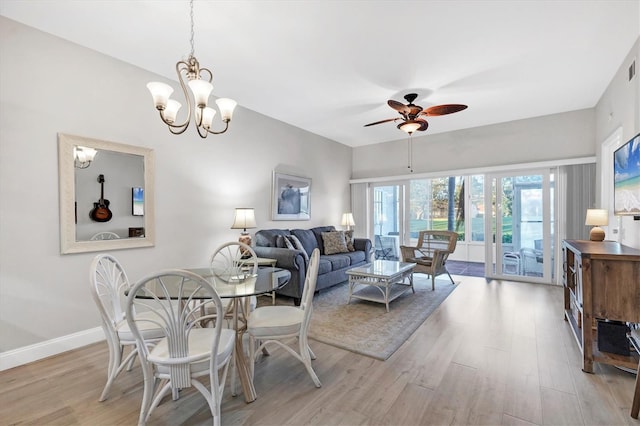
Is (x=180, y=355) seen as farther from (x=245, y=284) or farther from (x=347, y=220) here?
(x=347, y=220)

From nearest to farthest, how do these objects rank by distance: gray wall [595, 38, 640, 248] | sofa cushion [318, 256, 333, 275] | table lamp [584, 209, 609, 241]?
gray wall [595, 38, 640, 248], table lamp [584, 209, 609, 241], sofa cushion [318, 256, 333, 275]

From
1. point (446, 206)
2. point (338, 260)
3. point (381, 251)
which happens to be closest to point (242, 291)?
point (338, 260)

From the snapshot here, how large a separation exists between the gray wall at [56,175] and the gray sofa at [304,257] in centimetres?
61

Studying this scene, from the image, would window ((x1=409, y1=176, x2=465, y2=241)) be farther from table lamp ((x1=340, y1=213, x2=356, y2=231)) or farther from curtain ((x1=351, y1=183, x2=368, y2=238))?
table lamp ((x1=340, y1=213, x2=356, y2=231))

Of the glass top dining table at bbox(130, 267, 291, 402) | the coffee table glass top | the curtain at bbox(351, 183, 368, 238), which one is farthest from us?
the curtain at bbox(351, 183, 368, 238)

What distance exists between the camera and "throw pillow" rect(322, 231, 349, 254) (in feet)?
17.2

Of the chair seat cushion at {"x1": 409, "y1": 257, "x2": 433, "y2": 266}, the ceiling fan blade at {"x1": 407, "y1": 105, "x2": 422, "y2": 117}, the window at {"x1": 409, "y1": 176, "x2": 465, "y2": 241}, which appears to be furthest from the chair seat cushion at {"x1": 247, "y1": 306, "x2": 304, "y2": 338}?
the window at {"x1": 409, "y1": 176, "x2": 465, "y2": 241}

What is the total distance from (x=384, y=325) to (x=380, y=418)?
1475 mm

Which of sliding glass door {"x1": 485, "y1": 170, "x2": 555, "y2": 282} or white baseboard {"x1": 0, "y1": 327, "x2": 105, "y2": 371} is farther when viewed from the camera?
sliding glass door {"x1": 485, "y1": 170, "x2": 555, "y2": 282}

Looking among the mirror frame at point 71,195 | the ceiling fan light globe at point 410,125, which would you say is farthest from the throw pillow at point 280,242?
the ceiling fan light globe at point 410,125

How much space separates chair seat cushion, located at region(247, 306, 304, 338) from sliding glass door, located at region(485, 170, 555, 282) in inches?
183

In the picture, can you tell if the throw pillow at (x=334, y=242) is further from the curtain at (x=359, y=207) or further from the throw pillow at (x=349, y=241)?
the curtain at (x=359, y=207)

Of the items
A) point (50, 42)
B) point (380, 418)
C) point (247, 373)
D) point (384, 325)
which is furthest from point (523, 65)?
point (50, 42)

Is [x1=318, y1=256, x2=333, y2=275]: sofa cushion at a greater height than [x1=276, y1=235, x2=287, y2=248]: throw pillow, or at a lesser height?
lesser
